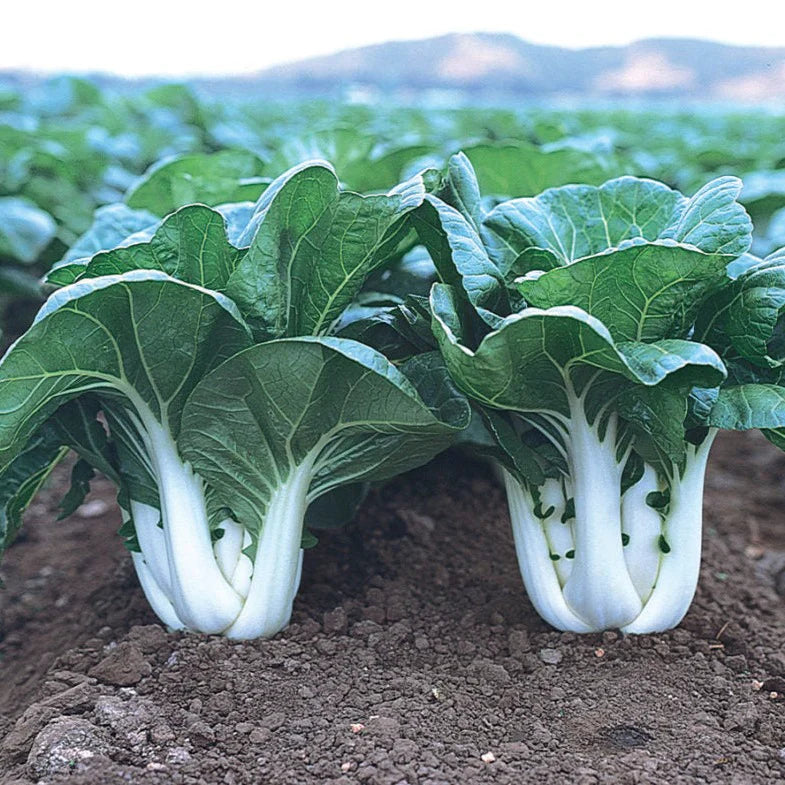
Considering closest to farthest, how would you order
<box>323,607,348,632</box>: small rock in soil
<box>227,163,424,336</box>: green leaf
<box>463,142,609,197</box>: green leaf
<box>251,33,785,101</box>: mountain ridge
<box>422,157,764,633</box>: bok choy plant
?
<box>422,157,764,633</box>: bok choy plant < <box>227,163,424,336</box>: green leaf < <box>323,607,348,632</box>: small rock in soil < <box>463,142,609,197</box>: green leaf < <box>251,33,785,101</box>: mountain ridge

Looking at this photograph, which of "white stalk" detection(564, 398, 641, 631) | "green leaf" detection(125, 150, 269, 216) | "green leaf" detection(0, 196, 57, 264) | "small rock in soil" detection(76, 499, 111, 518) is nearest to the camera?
"white stalk" detection(564, 398, 641, 631)

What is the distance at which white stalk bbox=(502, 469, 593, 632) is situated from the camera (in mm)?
2389

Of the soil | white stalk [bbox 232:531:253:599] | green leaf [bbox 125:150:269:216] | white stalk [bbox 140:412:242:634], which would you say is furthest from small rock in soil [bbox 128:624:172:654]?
green leaf [bbox 125:150:269:216]

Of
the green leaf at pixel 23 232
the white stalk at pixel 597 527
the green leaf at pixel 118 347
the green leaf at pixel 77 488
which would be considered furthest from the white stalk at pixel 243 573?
the green leaf at pixel 23 232

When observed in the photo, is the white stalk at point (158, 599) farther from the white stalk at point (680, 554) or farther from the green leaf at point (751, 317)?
the green leaf at point (751, 317)

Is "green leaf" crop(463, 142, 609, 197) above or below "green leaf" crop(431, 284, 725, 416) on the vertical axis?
above

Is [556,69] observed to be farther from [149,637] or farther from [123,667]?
[123,667]

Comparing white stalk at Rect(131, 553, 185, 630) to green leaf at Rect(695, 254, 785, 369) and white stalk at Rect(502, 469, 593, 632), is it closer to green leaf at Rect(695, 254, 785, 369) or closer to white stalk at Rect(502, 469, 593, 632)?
white stalk at Rect(502, 469, 593, 632)

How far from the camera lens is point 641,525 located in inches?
91.7

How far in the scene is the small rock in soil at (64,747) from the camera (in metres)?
1.90

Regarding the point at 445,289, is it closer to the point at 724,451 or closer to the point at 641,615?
the point at 641,615

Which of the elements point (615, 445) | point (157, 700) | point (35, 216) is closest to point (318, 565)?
point (157, 700)

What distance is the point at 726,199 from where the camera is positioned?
7.04 ft

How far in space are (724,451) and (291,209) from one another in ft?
11.0
